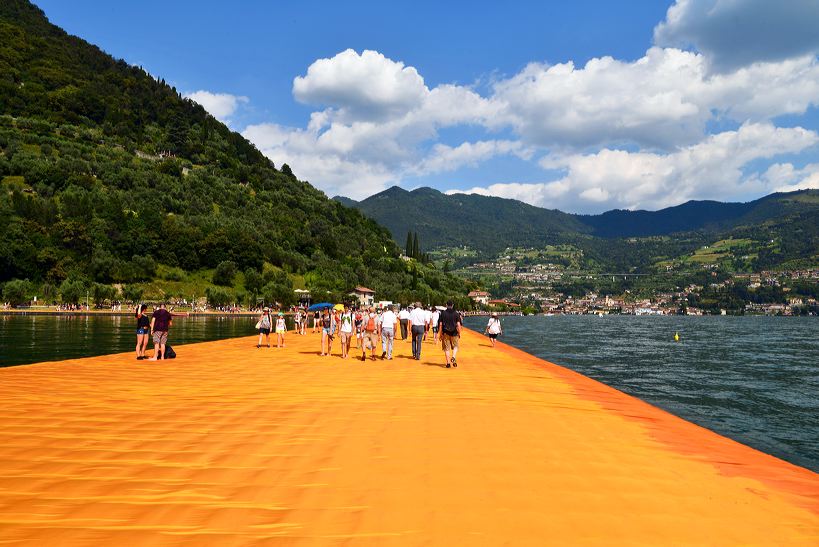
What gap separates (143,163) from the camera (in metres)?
125

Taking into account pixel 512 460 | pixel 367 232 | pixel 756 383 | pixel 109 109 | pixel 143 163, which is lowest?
pixel 756 383

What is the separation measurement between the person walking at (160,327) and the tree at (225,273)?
3181 inches

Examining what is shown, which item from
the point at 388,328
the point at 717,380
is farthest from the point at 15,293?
the point at 717,380

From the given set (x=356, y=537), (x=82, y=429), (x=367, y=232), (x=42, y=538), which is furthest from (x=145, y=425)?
(x=367, y=232)

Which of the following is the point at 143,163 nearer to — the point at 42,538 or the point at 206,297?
the point at 206,297

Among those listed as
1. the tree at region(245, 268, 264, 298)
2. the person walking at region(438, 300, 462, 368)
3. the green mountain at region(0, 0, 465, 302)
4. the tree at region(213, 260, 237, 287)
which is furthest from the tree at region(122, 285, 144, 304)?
the person walking at region(438, 300, 462, 368)

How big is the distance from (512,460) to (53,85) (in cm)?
18574

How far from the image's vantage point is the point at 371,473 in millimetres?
6102

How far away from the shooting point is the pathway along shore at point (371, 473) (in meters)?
4.53

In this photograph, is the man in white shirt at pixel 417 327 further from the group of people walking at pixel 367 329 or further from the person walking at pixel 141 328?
the person walking at pixel 141 328

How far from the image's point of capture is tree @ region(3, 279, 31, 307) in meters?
71.6

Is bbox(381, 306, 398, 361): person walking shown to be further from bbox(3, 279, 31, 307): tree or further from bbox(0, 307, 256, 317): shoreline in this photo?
bbox(3, 279, 31, 307): tree

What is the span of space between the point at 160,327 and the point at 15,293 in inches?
2757

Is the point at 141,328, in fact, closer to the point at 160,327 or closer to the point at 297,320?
the point at 160,327
